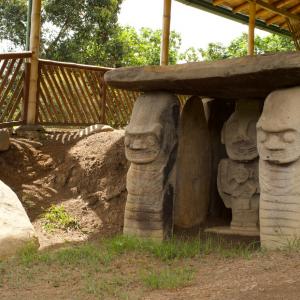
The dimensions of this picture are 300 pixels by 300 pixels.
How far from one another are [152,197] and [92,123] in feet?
13.6

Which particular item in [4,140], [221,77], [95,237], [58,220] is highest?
[221,77]

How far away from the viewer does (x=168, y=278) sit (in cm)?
468

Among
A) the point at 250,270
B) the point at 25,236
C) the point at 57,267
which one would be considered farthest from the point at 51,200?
the point at 250,270

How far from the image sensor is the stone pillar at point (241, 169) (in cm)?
665

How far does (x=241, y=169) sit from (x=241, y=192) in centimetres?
26

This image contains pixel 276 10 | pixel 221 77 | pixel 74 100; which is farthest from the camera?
pixel 276 10

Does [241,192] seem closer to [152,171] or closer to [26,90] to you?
[152,171]

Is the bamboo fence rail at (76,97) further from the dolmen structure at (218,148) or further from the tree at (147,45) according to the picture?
the tree at (147,45)

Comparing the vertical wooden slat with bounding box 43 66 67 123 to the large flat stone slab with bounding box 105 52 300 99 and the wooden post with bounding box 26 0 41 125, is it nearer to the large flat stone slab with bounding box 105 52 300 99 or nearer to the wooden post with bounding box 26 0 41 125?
the wooden post with bounding box 26 0 41 125

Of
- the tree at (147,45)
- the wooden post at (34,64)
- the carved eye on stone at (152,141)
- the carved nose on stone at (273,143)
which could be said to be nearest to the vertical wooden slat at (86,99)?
the wooden post at (34,64)

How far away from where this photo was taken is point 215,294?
164 inches

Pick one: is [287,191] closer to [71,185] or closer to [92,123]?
[71,185]

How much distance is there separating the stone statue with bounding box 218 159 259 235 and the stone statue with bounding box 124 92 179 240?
2.60 ft

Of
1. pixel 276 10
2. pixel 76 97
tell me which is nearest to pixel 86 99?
pixel 76 97
